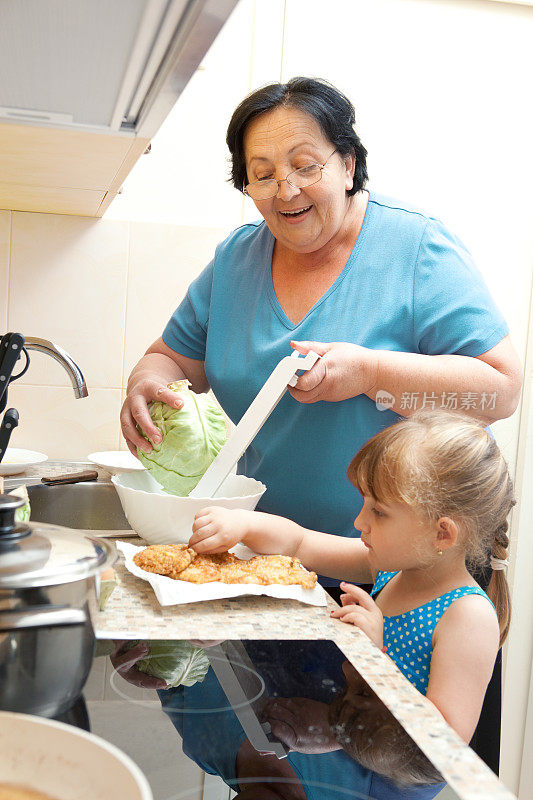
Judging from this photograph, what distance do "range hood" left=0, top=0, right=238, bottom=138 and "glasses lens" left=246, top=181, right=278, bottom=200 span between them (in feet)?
0.71

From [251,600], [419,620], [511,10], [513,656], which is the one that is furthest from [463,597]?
[511,10]

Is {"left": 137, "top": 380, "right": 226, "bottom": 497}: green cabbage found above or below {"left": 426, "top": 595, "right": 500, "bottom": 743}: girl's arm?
above

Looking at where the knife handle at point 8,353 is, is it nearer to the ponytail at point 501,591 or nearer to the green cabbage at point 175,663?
the green cabbage at point 175,663

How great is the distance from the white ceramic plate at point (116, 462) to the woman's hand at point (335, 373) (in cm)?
77

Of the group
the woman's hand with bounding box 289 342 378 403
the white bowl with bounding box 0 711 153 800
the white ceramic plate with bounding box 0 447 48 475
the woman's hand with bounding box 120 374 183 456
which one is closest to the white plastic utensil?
the woman's hand with bounding box 289 342 378 403

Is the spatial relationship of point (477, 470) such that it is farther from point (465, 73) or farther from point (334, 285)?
point (465, 73)

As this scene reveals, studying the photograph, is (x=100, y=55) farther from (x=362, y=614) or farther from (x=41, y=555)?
(x=362, y=614)

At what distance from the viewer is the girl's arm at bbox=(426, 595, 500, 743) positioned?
813 millimetres

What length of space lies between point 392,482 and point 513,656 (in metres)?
Result: 1.34

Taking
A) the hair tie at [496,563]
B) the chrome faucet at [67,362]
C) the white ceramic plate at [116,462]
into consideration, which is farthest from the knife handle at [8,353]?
the white ceramic plate at [116,462]

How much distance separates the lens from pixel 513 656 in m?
2.00

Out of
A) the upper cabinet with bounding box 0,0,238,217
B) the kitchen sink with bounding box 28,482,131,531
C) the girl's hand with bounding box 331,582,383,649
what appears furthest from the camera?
the kitchen sink with bounding box 28,482,131,531

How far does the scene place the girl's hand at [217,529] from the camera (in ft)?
2.72

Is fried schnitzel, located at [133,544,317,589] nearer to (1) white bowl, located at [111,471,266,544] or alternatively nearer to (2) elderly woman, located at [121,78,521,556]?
(1) white bowl, located at [111,471,266,544]
